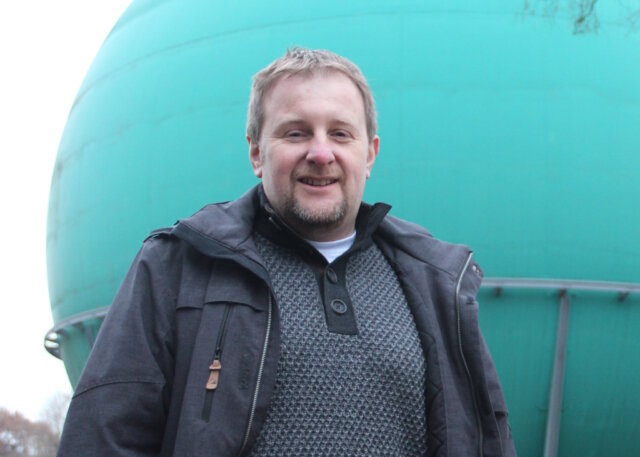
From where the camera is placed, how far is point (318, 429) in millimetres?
1781

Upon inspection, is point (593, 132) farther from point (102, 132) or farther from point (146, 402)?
point (146, 402)

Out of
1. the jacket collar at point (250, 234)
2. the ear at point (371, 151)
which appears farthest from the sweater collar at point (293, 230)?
the ear at point (371, 151)

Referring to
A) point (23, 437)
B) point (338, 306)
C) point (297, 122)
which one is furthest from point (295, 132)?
point (23, 437)

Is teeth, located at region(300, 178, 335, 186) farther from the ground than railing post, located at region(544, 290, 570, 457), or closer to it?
farther from the ground

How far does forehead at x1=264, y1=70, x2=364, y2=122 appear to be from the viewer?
6.39ft

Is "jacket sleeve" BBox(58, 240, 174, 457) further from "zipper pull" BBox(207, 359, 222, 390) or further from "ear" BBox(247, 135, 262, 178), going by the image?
"ear" BBox(247, 135, 262, 178)

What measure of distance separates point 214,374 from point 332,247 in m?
0.48

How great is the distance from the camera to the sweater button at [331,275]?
1.96 metres

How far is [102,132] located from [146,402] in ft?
20.2

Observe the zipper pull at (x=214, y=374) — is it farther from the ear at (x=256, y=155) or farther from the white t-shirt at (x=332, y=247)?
the ear at (x=256, y=155)

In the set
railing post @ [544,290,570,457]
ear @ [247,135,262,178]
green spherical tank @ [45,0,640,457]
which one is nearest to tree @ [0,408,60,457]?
green spherical tank @ [45,0,640,457]

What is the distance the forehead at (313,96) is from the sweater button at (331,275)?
0.35m

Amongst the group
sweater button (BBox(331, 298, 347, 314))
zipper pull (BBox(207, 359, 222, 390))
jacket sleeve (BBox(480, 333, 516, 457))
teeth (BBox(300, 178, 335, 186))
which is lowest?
jacket sleeve (BBox(480, 333, 516, 457))

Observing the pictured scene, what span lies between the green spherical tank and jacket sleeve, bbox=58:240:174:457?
4.14 metres
